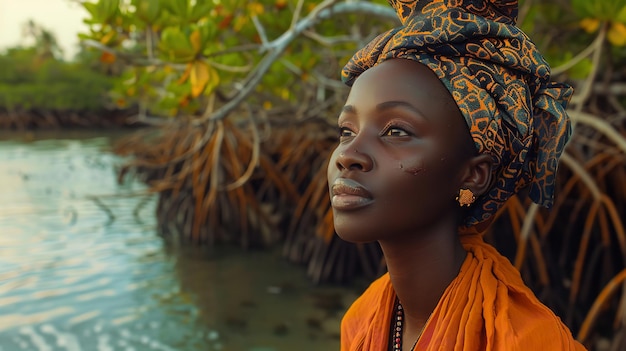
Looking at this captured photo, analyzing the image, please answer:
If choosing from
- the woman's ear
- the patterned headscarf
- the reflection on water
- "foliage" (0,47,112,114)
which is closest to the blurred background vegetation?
the reflection on water

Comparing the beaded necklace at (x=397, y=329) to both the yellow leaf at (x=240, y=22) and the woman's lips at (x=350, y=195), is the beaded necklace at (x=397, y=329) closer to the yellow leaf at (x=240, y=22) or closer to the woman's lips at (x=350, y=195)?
the woman's lips at (x=350, y=195)

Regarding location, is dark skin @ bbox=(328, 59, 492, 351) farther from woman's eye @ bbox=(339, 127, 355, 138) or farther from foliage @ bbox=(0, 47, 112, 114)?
foliage @ bbox=(0, 47, 112, 114)

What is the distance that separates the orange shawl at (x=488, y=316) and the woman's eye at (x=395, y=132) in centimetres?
27

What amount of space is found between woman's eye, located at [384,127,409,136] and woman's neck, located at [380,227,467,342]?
185mm

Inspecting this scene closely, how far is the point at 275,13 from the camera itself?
14.7 feet

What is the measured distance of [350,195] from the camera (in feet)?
3.45

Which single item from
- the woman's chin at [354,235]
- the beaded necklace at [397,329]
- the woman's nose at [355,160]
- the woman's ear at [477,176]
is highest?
the woman's nose at [355,160]

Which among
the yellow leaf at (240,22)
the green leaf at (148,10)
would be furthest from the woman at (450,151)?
the yellow leaf at (240,22)

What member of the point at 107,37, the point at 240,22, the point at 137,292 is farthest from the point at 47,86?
the point at 107,37

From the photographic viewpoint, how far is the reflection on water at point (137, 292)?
3850 millimetres

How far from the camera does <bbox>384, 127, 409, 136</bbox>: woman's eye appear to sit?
1064 mm

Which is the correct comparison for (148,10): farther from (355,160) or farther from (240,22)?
(355,160)

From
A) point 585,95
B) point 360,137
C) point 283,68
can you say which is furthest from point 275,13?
point 360,137

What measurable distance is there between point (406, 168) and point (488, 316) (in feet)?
0.91
